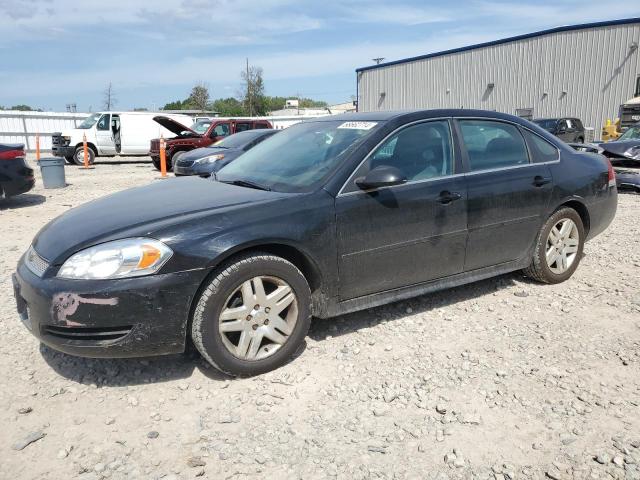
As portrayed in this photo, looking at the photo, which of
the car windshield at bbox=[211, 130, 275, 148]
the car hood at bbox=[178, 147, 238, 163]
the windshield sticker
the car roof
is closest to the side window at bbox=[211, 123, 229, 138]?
the car windshield at bbox=[211, 130, 275, 148]

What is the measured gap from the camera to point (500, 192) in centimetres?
397

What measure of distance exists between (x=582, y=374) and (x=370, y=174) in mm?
1769

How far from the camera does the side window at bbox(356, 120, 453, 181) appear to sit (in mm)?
3584

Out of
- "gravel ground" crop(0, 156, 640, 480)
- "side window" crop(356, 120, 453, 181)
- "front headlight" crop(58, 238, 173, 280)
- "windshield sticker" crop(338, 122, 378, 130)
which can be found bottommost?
"gravel ground" crop(0, 156, 640, 480)

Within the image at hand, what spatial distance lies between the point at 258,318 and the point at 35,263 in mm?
1343

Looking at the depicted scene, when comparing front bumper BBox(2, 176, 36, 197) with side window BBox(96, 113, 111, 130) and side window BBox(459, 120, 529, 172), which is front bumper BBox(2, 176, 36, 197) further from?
side window BBox(96, 113, 111, 130)

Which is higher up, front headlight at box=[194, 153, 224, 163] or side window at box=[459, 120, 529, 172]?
side window at box=[459, 120, 529, 172]

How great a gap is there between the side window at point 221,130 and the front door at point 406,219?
13989 millimetres

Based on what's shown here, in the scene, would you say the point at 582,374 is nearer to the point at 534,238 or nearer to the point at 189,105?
the point at 534,238

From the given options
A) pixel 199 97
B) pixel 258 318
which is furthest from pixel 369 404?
pixel 199 97

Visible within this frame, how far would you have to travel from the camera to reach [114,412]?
2.77 meters

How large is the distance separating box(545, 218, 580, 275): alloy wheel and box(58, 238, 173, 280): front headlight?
3.28m

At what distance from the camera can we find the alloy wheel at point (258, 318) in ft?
9.71

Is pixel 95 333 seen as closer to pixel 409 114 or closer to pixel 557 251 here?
pixel 409 114
